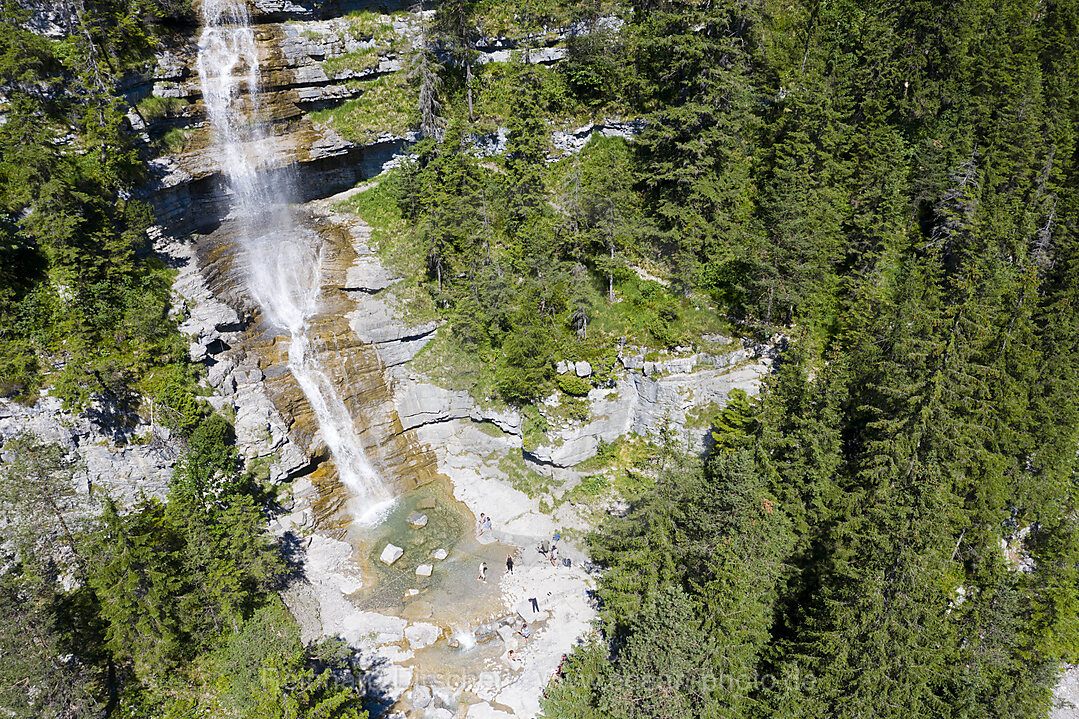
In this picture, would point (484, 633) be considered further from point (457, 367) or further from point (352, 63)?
point (352, 63)

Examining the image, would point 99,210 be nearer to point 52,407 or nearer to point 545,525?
point 52,407

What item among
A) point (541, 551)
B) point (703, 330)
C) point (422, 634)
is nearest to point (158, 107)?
point (422, 634)

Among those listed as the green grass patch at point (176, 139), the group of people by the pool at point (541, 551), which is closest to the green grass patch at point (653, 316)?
the group of people by the pool at point (541, 551)

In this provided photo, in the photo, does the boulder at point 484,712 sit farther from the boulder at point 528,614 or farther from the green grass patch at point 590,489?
the green grass patch at point 590,489

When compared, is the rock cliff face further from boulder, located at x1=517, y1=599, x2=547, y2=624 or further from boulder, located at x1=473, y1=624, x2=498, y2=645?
boulder, located at x1=517, y1=599, x2=547, y2=624

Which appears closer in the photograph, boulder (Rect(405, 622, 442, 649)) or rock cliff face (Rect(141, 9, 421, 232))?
boulder (Rect(405, 622, 442, 649))

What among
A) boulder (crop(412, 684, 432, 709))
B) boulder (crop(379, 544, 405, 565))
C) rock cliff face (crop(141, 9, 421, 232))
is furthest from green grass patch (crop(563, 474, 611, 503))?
rock cliff face (crop(141, 9, 421, 232))
